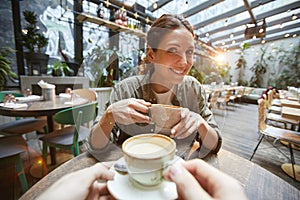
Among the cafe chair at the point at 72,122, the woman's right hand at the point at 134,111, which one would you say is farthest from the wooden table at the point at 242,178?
the cafe chair at the point at 72,122

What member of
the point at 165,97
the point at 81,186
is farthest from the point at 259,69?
the point at 81,186

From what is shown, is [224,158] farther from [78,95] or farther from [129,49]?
[78,95]

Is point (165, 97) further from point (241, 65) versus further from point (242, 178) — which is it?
point (241, 65)

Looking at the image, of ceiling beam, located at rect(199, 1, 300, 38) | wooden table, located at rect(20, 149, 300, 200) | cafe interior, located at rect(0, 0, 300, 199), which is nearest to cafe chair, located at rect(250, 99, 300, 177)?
cafe interior, located at rect(0, 0, 300, 199)

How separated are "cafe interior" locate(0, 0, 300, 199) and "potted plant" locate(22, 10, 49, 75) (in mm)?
14

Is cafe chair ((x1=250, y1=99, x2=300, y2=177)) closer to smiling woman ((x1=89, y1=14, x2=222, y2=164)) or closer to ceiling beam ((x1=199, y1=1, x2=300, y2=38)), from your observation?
smiling woman ((x1=89, y1=14, x2=222, y2=164))

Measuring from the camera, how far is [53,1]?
260cm

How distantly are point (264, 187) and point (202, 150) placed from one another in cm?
17

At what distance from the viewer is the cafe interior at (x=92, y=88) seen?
461 mm

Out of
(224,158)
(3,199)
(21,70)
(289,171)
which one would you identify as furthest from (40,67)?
(289,171)

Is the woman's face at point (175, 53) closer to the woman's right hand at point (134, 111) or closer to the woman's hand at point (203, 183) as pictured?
the woman's right hand at point (134, 111)

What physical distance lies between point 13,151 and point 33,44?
80.8 inches

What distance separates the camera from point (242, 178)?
1.24 ft

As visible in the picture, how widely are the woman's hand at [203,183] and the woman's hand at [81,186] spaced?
11cm
